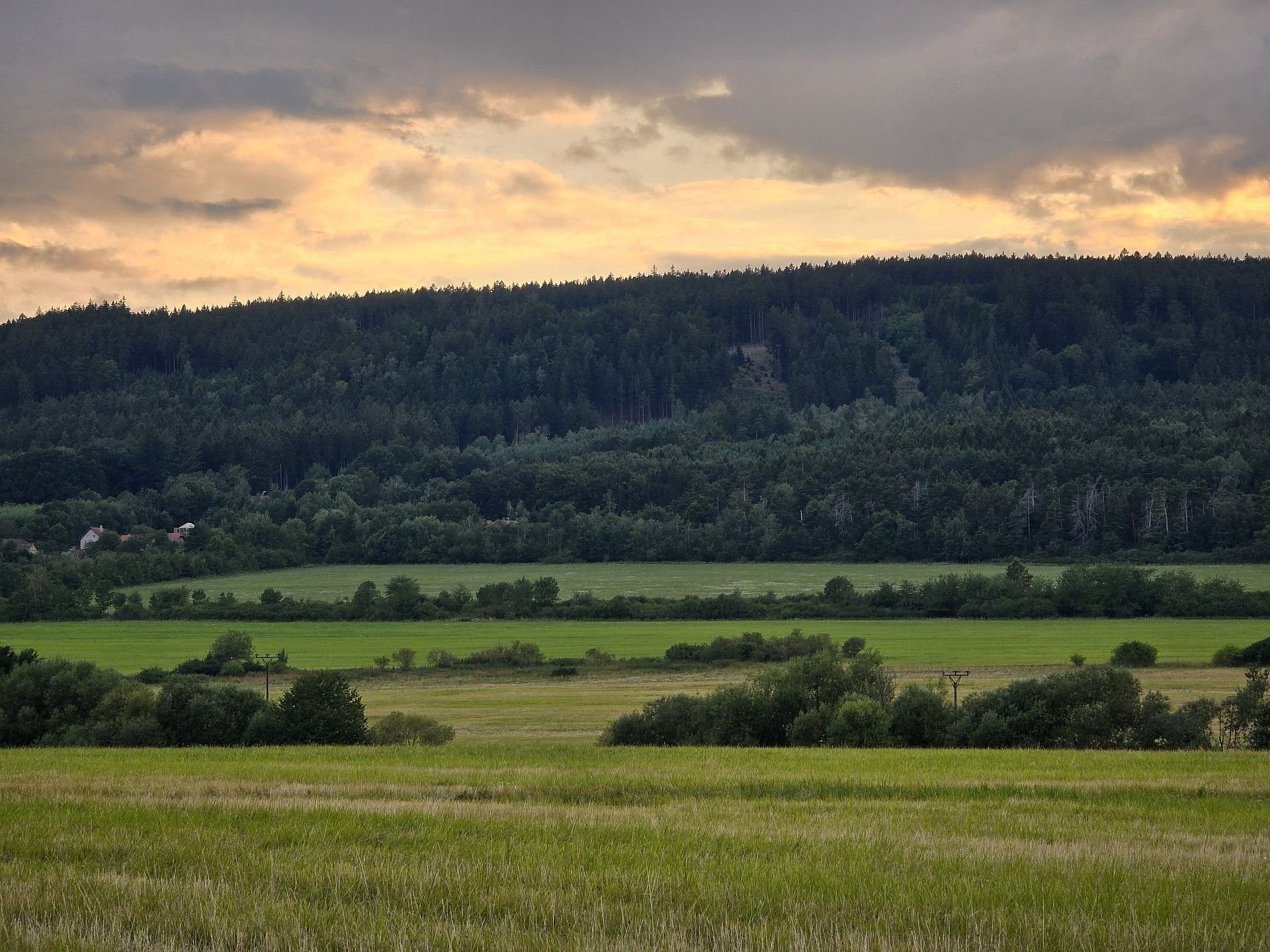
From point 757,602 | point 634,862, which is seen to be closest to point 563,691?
point 757,602

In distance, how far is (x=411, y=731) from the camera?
4309 cm

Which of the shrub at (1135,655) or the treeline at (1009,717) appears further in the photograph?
the shrub at (1135,655)

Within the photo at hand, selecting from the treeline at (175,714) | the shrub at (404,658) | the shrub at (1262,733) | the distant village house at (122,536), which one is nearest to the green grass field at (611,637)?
the shrub at (404,658)

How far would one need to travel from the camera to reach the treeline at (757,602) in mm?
103625

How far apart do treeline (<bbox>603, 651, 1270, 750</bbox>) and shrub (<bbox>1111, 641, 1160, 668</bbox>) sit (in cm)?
3613

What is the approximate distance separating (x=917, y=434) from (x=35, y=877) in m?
195

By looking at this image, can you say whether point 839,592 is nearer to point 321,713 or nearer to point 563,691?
point 563,691

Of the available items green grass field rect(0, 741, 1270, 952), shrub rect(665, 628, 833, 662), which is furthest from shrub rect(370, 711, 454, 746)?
shrub rect(665, 628, 833, 662)

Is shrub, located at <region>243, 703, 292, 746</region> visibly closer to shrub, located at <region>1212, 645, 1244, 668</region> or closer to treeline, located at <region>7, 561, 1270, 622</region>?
shrub, located at <region>1212, 645, 1244, 668</region>

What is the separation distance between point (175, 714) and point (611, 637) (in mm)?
60831

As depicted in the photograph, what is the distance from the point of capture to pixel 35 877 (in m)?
10.7

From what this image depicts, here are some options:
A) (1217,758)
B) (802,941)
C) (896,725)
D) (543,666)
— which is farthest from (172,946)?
(543,666)

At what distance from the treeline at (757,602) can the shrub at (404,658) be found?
27673 mm

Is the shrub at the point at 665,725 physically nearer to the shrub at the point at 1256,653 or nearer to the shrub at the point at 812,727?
the shrub at the point at 812,727
